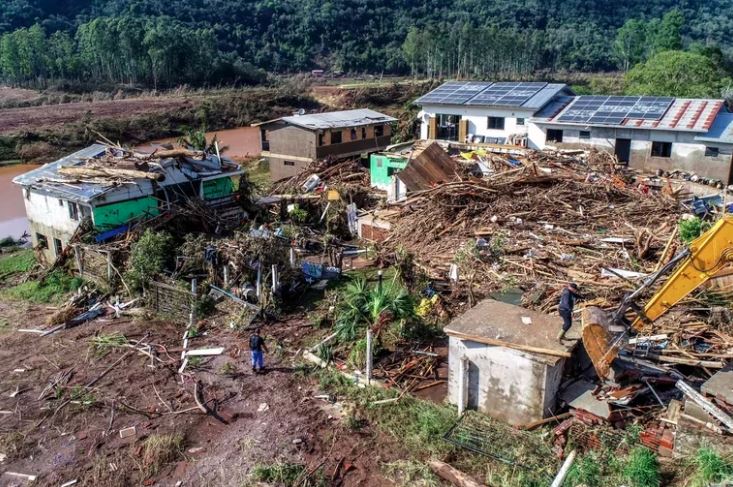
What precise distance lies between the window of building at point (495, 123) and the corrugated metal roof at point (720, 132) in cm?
980

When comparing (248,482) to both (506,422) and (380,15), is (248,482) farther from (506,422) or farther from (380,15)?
(380,15)

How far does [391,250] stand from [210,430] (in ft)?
32.9

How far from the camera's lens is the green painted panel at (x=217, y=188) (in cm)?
2294

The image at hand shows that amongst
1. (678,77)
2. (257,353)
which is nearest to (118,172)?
(257,353)

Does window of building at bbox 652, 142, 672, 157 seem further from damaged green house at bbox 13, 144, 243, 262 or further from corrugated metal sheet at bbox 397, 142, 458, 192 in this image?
damaged green house at bbox 13, 144, 243, 262

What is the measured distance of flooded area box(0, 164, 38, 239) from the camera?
29.8 m

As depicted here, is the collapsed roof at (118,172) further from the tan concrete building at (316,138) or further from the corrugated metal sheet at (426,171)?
the tan concrete building at (316,138)

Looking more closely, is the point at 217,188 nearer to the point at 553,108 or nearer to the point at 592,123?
the point at 592,123

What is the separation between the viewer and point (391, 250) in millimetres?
20156

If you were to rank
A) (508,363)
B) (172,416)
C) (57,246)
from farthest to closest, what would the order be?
(57,246), (172,416), (508,363)

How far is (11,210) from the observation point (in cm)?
3341

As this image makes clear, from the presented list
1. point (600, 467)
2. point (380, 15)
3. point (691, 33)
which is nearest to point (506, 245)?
point (600, 467)

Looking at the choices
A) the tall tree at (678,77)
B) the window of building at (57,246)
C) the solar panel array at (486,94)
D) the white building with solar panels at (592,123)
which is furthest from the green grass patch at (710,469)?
the tall tree at (678,77)

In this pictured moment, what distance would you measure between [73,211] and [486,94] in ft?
75.8
